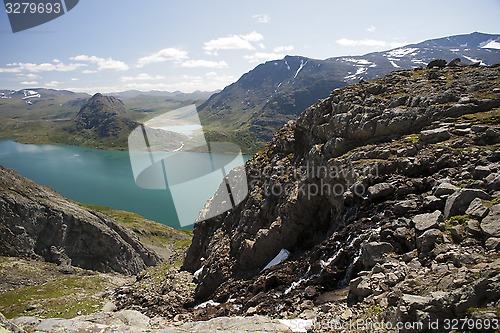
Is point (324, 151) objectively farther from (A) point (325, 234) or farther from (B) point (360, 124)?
(A) point (325, 234)

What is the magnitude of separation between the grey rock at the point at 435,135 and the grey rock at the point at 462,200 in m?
7.70

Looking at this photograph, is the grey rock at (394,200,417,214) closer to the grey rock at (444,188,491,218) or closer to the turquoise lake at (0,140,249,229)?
the grey rock at (444,188,491,218)

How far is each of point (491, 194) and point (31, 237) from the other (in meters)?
74.1

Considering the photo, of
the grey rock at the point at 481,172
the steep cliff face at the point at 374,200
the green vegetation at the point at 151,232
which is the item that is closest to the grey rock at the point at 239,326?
the steep cliff face at the point at 374,200

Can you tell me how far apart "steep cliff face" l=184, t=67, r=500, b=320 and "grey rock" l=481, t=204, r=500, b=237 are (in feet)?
0.24

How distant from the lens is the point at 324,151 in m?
28.8

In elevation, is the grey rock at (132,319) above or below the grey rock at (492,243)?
below

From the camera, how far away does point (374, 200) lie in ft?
65.0

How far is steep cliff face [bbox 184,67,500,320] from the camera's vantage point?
13.4 meters

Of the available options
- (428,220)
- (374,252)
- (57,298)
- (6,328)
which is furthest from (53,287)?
(428,220)

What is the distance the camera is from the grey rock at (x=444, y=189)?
52.7 ft

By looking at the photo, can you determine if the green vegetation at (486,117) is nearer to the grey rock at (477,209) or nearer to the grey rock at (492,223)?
the grey rock at (477,209)

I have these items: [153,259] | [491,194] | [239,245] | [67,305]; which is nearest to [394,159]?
[491,194]
